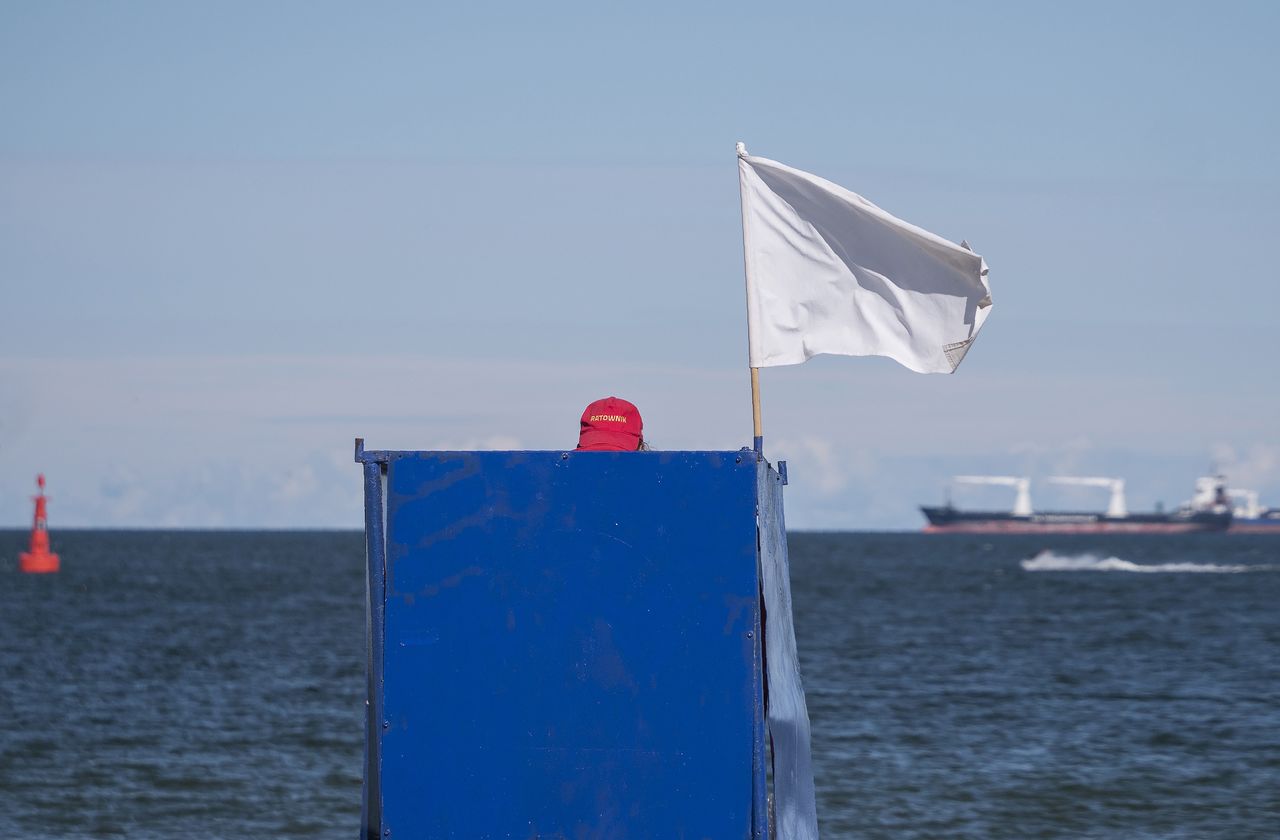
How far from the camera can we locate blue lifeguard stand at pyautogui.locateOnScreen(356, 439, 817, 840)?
5730 mm

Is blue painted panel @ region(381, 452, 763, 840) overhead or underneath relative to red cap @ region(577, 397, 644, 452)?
underneath

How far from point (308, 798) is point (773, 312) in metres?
12.9

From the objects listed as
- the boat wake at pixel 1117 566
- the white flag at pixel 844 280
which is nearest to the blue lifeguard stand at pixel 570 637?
the white flag at pixel 844 280

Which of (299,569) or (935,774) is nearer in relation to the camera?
(935,774)

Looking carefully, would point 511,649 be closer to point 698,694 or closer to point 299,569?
point 698,694

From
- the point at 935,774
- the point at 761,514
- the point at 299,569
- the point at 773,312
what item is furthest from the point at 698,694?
the point at 299,569

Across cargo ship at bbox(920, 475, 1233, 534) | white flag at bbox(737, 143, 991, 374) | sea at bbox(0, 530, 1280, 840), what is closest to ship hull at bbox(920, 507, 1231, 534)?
cargo ship at bbox(920, 475, 1233, 534)

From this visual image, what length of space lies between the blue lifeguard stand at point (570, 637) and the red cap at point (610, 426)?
0.40 metres

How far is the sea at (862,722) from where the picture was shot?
17.5 metres

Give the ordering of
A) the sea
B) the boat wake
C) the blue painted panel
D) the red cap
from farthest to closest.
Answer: the boat wake, the sea, the red cap, the blue painted panel

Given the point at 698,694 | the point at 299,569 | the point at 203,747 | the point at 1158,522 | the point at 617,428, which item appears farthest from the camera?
the point at 1158,522

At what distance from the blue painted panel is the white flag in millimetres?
1146

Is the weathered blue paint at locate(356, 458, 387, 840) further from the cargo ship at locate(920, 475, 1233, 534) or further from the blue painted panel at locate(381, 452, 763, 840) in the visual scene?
the cargo ship at locate(920, 475, 1233, 534)

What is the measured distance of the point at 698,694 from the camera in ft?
18.8
